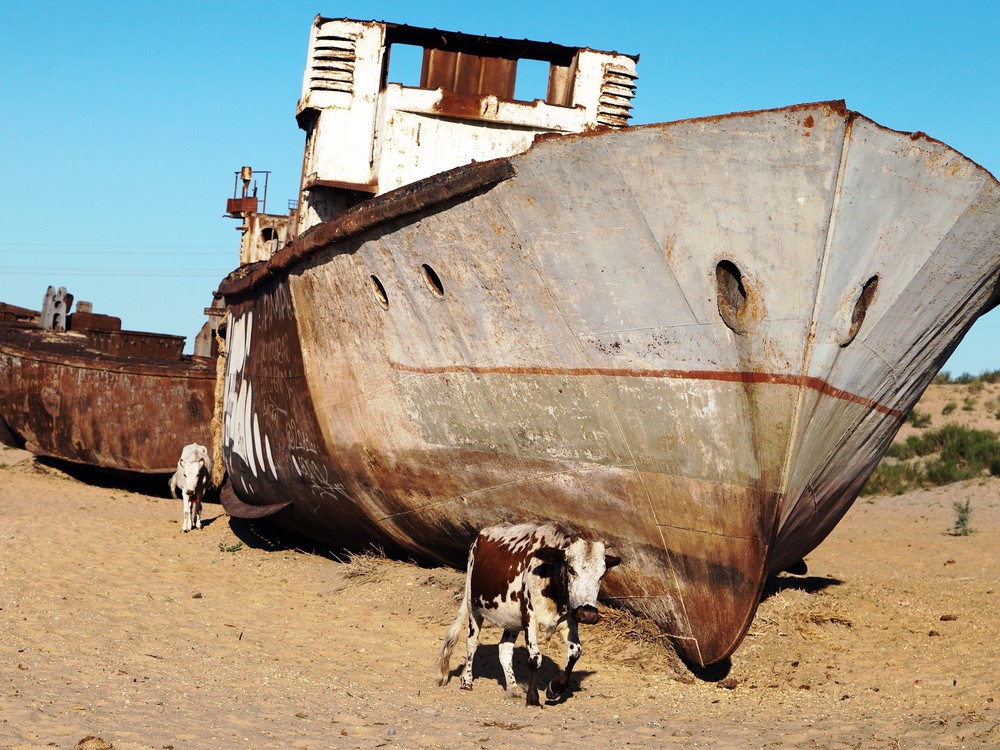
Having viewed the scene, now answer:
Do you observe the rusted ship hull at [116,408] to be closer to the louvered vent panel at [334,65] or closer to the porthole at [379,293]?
the louvered vent panel at [334,65]

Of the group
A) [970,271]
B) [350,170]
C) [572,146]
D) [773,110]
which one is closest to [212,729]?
[572,146]

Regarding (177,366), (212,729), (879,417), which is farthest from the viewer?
(177,366)

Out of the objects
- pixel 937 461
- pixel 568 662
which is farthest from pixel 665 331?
pixel 937 461

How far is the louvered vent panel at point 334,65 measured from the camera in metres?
9.62

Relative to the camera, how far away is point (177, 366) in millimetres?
14336

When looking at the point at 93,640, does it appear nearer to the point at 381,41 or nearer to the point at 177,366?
the point at 381,41

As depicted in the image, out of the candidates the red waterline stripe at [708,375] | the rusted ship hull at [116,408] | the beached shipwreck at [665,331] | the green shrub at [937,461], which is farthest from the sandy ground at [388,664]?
the green shrub at [937,461]

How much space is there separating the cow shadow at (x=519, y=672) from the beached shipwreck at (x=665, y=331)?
20.8 inches

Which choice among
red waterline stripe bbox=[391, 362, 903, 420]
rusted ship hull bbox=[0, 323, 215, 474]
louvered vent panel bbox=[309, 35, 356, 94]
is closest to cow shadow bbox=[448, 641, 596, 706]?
red waterline stripe bbox=[391, 362, 903, 420]

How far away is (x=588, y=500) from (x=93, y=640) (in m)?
2.91

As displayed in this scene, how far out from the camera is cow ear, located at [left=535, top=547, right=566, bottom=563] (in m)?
5.29

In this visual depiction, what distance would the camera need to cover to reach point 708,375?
18.1 ft

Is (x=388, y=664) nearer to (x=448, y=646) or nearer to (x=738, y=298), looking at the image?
(x=448, y=646)

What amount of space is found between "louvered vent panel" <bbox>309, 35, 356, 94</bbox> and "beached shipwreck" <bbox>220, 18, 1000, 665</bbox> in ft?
7.14
